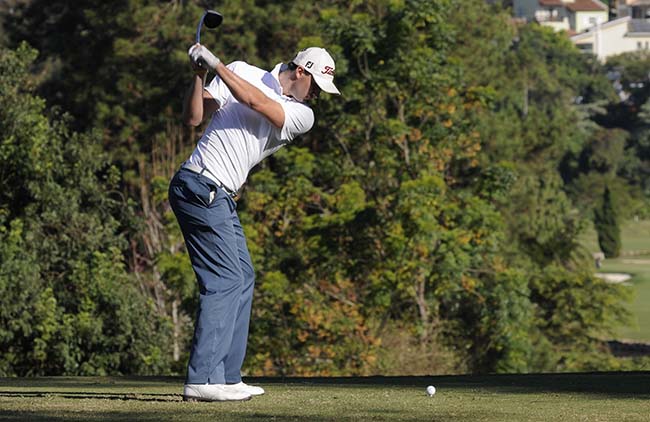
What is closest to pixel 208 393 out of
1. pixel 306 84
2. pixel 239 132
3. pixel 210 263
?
pixel 210 263

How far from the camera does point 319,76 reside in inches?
298

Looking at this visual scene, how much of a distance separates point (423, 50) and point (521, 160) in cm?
1541

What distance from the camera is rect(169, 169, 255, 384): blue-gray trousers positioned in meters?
7.39

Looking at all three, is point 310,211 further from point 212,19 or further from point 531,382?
point 212,19

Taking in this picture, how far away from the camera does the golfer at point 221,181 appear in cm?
738

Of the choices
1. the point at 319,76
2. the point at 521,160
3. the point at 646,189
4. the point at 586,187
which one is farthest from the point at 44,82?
the point at 646,189

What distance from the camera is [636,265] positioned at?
8056 cm

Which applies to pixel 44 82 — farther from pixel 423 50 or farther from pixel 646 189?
pixel 646 189

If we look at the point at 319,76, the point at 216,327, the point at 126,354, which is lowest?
the point at 126,354

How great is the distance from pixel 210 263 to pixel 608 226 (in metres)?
77.0

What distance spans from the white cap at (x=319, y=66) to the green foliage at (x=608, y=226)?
75450 millimetres

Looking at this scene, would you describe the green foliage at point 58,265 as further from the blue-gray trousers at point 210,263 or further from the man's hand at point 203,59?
the man's hand at point 203,59

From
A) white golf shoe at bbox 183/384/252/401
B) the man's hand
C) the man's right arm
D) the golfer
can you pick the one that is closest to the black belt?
the golfer

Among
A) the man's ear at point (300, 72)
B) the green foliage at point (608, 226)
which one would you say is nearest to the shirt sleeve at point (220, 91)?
the man's ear at point (300, 72)
